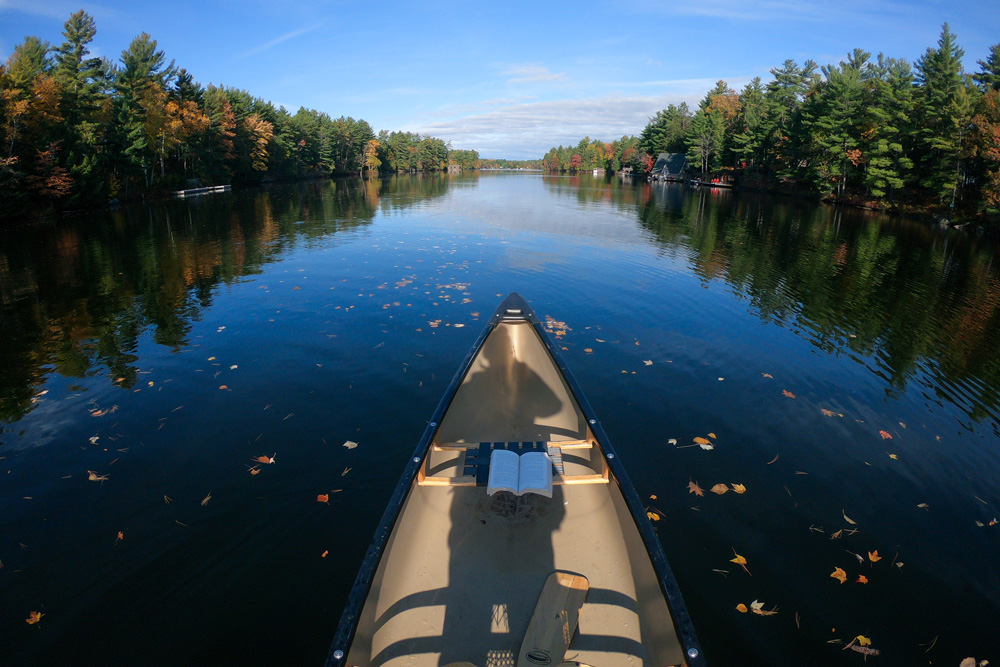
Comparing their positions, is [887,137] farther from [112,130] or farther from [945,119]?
[112,130]

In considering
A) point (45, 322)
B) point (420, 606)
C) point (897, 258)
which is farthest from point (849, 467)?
point (897, 258)

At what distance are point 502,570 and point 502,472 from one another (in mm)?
863

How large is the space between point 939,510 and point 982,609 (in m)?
1.45

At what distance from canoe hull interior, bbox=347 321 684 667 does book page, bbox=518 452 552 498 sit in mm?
244

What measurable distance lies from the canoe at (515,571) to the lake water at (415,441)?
87 cm

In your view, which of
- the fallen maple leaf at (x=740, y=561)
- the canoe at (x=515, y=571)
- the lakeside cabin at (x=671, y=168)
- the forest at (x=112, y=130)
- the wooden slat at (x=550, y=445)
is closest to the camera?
the canoe at (x=515, y=571)

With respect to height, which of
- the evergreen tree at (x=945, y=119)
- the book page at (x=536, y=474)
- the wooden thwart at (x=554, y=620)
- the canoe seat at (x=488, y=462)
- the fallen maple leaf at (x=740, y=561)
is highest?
the evergreen tree at (x=945, y=119)

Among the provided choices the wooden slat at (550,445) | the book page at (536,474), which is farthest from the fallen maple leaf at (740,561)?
the book page at (536,474)

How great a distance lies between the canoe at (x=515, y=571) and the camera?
3.19 m

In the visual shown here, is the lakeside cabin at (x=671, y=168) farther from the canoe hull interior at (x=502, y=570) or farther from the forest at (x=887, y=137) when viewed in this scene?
the canoe hull interior at (x=502, y=570)

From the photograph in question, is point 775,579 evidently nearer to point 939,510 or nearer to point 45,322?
point 939,510

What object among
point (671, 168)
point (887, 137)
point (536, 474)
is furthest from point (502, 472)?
point (671, 168)

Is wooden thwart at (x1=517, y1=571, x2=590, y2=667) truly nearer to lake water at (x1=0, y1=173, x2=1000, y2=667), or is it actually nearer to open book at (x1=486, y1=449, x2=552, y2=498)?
open book at (x1=486, y1=449, x2=552, y2=498)

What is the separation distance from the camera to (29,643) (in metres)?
3.73
